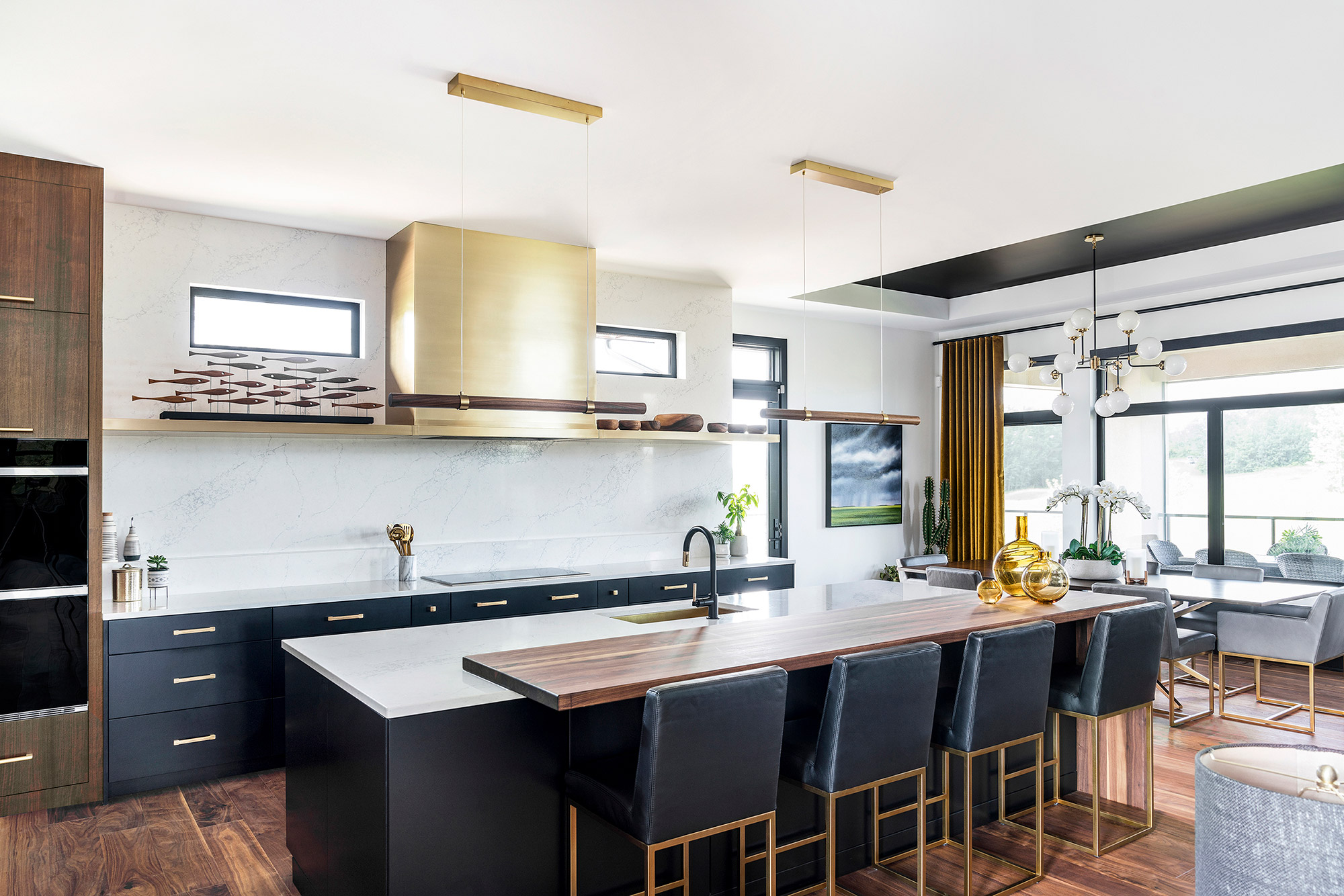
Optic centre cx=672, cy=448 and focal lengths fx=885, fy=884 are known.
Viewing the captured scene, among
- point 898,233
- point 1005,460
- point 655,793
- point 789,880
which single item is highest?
point 898,233

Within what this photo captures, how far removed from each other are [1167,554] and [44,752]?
22.9 feet

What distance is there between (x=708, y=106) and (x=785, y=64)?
41cm

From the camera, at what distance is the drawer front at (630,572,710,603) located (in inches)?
207

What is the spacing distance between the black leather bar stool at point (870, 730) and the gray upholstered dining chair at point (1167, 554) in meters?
4.86

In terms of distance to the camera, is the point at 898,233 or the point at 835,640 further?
the point at 898,233

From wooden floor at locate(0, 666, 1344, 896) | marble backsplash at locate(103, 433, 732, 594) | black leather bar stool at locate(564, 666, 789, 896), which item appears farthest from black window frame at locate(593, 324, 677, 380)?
black leather bar stool at locate(564, 666, 789, 896)

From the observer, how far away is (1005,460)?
7770 millimetres

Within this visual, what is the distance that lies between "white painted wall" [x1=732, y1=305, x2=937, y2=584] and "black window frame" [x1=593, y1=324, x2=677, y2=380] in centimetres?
103

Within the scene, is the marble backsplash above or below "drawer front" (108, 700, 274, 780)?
above

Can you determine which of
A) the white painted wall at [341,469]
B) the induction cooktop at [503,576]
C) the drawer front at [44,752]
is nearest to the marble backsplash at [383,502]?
the white painted wall at [341,469]

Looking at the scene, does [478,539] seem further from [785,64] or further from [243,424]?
[785,64]

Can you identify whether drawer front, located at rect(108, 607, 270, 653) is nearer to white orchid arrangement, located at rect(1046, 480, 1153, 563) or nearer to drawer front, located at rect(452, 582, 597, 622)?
drawer front, located at rect(452, 582, 597, 622)

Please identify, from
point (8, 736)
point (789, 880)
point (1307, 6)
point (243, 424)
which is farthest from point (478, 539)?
point (1307, 6)

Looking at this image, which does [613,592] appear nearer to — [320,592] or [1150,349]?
[320,592]
